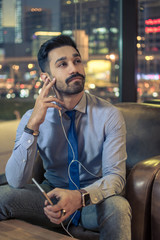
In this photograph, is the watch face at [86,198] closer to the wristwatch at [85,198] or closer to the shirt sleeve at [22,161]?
the wristwatch at [85,198]

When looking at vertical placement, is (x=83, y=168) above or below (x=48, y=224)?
above

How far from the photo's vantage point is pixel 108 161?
1.79 metres

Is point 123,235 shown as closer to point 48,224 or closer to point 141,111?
point 48,224

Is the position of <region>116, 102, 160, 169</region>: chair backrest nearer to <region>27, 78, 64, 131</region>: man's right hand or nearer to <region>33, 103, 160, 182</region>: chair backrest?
<region>33, 103, 160, 182</region>: chair backrest

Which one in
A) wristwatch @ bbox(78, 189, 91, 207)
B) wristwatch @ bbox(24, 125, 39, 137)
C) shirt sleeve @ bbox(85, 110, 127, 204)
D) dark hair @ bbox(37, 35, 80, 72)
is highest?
dark hair @ bbox(37, 35, 80, 72)

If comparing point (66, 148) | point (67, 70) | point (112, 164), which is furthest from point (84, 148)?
point (67, 70)

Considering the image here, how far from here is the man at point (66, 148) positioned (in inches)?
66.7

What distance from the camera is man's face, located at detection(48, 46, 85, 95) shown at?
73.7 inches

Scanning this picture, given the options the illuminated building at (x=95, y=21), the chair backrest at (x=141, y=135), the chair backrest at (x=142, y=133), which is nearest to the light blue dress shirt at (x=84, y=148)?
the chair backrest at (x=141, y=135)

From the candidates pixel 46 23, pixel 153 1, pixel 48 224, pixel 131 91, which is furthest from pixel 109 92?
pixel 48 224

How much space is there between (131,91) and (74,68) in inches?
73.3

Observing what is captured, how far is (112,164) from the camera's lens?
1780 mm

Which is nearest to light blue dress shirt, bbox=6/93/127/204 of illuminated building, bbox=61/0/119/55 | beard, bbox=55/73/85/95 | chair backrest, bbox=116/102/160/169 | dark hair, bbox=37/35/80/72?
beard, bbox=55/73/85/95

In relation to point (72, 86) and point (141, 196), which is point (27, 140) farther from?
point (141, 196)
